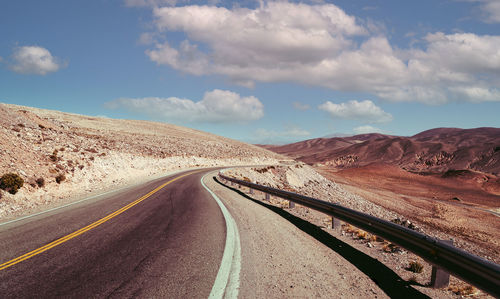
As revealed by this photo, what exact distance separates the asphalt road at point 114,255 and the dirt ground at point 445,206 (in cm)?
1558

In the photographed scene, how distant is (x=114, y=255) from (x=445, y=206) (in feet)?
130

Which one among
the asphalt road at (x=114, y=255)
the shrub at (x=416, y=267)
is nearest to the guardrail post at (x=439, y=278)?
the shrub at (x=416, y=267)

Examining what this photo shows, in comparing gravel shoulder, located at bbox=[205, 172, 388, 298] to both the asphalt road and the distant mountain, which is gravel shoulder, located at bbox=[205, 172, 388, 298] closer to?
the asphalt road

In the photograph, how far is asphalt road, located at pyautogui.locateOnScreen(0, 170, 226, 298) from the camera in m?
3.77

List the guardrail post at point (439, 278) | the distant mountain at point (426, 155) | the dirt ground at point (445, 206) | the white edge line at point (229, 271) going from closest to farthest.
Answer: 1. the white edge line at point (229, 271)
2. the guardrail post at point (439, 278)
3. the dirt ground at point (445, 206)
4. the distant mountain at point (426, 155)

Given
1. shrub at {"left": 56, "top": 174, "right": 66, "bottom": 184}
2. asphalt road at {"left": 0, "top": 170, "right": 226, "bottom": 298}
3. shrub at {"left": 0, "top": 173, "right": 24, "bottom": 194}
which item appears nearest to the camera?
asphalt road at {"left": 0, "top": 170, "right": 226, "bottom": 298}

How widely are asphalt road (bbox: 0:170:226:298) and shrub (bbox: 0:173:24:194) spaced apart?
20.5 ft

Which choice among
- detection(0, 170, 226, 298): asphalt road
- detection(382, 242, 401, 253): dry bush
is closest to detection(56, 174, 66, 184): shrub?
detection(0, 170, 226, 298): asphalt road

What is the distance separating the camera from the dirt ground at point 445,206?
17.8 meters

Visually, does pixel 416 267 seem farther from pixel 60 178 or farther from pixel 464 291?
pixel 60 178

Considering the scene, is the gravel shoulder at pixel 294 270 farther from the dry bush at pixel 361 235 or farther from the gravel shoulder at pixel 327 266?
the dry bush at pixel 361 235

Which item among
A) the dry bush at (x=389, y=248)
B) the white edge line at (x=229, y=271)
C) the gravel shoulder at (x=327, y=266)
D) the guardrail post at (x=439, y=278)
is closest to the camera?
the white edge line at (x=229, y=271)

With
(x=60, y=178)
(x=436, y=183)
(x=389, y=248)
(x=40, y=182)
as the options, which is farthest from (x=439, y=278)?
(x=436, y=183)

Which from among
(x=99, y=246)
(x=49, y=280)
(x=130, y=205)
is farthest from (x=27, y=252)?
(x=130, y=205)
